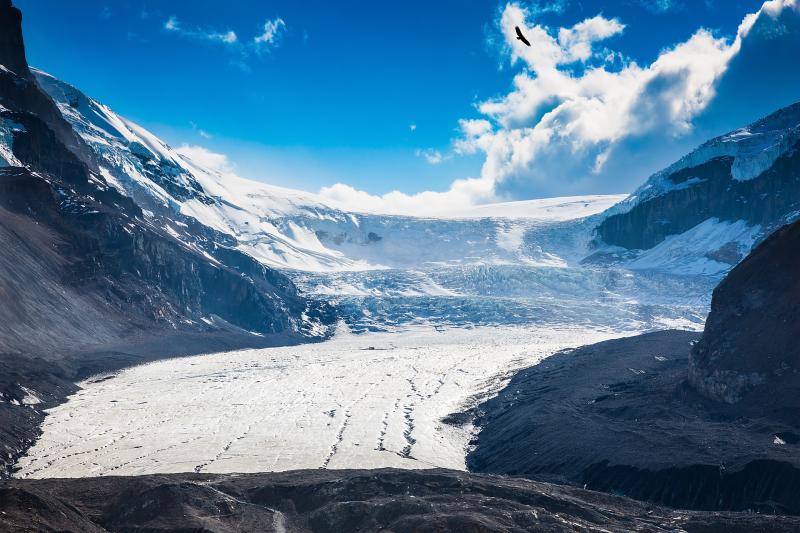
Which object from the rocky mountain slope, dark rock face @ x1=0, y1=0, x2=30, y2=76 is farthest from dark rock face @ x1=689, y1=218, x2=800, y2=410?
dark rock face @ x1=0, y1=0, x2=30, y2=76

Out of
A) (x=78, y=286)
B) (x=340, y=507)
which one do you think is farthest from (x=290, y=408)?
(x=78, y=286)

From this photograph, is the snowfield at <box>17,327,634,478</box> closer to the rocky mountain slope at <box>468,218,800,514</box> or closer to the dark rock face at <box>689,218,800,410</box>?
the rocky mountain slope at <box>468,218,800,514</box>

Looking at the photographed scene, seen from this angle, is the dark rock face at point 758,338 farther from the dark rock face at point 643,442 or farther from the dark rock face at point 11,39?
the dark rock face at point 11,39

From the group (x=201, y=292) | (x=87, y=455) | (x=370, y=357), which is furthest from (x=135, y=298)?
(x=87, y=455)

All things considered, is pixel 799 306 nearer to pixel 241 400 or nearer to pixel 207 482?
pixel 207 482

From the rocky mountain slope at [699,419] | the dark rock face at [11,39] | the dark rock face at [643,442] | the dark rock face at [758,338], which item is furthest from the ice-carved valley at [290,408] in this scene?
the dark rock face at [11,39]

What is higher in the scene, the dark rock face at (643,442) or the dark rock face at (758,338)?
the dark rock face at (758,338)

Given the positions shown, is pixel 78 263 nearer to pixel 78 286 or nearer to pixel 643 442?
pixel 78 286
